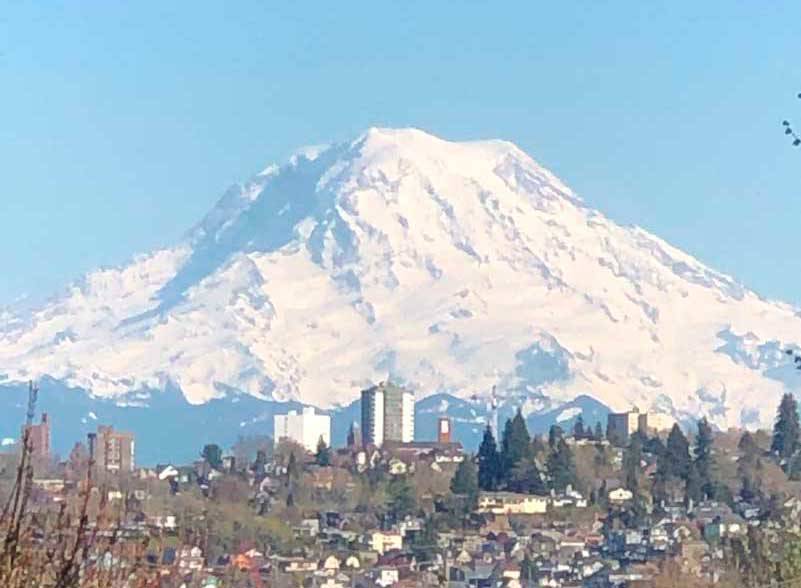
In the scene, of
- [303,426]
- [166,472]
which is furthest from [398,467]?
[303,426]

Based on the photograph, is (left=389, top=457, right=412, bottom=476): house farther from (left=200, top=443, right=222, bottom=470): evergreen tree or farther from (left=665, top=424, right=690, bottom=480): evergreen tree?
(left=665, top=424, right=690, bottom=480): evergreen tree

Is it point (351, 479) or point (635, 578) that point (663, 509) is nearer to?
point (351, 479)

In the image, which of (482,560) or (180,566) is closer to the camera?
(180,566)

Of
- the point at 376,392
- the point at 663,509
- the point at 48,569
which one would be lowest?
the point at 48,569

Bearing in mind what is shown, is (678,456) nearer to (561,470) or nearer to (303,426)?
(561,470)

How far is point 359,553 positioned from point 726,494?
14067 mm

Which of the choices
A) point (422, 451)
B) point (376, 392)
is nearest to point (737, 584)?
point (422, 451)

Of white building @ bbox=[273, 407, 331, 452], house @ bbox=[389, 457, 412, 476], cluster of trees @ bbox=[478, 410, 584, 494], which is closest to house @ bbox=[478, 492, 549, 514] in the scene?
cluster of trees @ bbox=[478, 410, 584, 494]

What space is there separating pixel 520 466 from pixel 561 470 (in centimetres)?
119

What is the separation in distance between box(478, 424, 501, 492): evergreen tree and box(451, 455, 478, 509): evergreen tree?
0.23m

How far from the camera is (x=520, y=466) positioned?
69.4 metres

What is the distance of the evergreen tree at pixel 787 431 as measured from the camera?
7239 cm

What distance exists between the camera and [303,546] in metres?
55.3

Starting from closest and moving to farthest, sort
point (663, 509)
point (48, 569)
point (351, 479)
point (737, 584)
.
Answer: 1. point (48, 569)
2. point (737, 584)
3. point (663, 509)
4. point (351, 479)
